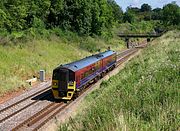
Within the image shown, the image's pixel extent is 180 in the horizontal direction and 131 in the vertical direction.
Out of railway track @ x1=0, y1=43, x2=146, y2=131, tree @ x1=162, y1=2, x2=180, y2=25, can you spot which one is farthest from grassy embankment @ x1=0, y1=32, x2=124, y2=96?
tree @ x1=162, y1=2, x2=180, y2=25

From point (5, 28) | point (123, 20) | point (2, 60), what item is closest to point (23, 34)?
point (5, 28)

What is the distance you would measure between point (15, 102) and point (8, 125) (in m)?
5.64

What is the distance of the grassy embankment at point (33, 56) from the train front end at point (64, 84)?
4.71m

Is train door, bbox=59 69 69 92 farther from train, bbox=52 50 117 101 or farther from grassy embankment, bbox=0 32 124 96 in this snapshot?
grassy embankment, bbox=0 32 124 96

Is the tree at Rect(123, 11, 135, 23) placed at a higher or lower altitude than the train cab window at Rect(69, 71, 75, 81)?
higher

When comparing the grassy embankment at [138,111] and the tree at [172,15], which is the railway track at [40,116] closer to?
the grassy embankment at [138,111]

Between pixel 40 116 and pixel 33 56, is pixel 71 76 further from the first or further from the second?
pixel 33 56

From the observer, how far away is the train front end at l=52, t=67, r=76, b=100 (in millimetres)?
24969

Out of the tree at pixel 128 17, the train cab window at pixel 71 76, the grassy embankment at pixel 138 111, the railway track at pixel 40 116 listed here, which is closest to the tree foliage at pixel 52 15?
the train cab window at pixel 71 76

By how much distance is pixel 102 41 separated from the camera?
76.1 m

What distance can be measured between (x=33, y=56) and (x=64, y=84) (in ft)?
49.5

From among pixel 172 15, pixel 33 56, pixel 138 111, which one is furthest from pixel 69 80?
pixel 172 15

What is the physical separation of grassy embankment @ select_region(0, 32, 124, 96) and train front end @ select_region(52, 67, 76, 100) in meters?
4.71

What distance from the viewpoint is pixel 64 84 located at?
25031 mm
